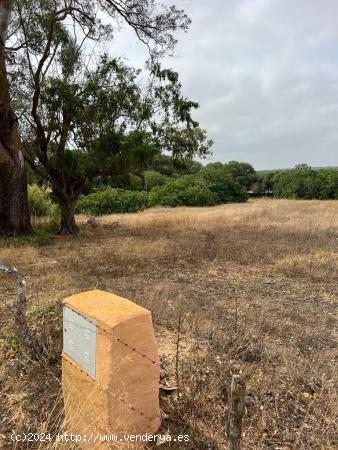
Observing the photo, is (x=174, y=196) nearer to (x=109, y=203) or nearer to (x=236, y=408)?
(x=109, y=203)

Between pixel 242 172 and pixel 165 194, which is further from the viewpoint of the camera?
pixel 242 172

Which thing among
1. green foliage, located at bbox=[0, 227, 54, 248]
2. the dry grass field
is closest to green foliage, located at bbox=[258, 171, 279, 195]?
the dry grass field

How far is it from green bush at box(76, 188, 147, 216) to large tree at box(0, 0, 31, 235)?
16750mm

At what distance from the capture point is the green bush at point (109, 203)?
29.2 m

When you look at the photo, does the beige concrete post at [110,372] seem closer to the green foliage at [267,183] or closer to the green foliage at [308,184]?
the green foliage at [308,184]

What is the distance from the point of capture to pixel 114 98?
11742mm

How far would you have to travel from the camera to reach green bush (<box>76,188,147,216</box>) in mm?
29234

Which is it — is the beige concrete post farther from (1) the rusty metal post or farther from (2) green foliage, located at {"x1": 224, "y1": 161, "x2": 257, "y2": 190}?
(2) green foliage, located at {"x1": 224, "y1": 161, "x2": 257, "y2": 190}

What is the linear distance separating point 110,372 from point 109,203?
27.7 m

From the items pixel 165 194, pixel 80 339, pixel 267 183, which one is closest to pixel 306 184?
pixel 267 183

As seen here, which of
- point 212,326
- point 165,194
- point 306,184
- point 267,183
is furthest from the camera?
point 267,183

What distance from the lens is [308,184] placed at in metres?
39.1

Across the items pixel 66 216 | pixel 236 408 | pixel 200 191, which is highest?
pixel 200 191

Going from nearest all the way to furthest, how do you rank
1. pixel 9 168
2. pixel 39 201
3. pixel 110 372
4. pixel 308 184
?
pixel 110 372
pixel 9 168
pixel 39 201
pixel 308 184
